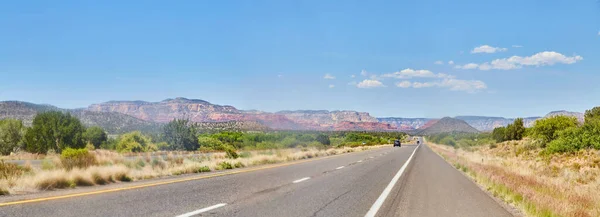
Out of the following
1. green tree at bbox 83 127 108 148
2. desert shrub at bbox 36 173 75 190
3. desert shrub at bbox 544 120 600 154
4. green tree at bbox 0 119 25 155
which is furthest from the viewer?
green tree at bbox 83 127 108 148

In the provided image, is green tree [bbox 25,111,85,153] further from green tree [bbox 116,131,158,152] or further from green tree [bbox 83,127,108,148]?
green tree [bbox 83,127,108,148]

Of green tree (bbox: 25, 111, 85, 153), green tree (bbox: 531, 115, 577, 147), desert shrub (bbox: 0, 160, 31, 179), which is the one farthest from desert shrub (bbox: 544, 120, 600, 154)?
green tree (bbox: 25, 111, 85, 153)

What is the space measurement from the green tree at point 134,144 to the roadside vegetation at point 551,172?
35837 mm

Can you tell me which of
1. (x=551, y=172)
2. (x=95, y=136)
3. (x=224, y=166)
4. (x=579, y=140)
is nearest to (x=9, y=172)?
(x=224, y=166)

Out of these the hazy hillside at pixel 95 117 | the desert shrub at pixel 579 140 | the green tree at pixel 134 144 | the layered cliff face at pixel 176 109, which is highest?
the layered cliff face at pixel 176 109

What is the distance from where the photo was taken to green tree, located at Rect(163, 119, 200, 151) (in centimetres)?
6956

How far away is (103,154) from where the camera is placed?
38.2m

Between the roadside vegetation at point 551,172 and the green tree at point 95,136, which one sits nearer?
the roadside vegetation at point 551,172

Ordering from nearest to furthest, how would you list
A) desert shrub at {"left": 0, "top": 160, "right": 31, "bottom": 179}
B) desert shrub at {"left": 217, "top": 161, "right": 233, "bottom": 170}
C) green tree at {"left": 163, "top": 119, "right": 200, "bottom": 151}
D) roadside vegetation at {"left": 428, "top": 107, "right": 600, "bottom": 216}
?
roadside vegetation at {"left": 428, "top": 107, "right": 600, "bottom": 216}
desert shrub at {"left": 0, "top": 160, "right": 31, "bottom": 179}
desert shrub at {"left": 217, "top": 161, "right": 233, "bottom": 170}
green tree at {"left": 163, "top": 119, "right": 200, "bottom": 151}

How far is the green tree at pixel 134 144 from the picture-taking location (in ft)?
187

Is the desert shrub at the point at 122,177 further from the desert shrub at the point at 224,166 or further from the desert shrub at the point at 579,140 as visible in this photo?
the desert shrub at the point at 579,140

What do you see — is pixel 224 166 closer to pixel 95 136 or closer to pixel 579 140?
pixel 579 140

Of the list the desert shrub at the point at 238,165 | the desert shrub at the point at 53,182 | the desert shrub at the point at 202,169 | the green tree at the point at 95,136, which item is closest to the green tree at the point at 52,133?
the green tree at the point at 95,136

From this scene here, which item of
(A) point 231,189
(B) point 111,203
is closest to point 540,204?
(A) point 231,189
